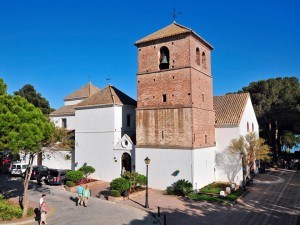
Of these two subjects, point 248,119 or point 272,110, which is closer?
point 248,119

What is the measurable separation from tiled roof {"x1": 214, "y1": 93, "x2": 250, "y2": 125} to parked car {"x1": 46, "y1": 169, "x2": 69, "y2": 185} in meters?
16.2

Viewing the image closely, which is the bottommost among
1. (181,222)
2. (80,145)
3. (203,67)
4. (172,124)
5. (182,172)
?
(181,222)

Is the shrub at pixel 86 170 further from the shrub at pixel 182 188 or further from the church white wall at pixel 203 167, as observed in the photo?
the church white wall at pixel 203 167

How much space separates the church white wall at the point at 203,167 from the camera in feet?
77.9

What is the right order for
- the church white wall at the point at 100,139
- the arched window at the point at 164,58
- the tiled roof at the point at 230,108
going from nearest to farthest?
the arched window at the point at 164,58
the church white wall at the point at 100,139
the tiled roof at the point at 230,108

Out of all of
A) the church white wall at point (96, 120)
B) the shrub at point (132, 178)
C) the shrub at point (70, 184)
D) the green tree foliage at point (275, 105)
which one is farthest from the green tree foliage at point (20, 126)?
the green tree foliage at point (275, 105)

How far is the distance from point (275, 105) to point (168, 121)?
26.0 metres

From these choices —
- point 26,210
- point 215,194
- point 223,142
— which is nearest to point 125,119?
point 223,142

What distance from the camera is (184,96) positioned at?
79.7ft

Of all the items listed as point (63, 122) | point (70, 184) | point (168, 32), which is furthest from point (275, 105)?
point (70, 184)

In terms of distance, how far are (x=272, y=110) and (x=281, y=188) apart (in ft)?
65.3

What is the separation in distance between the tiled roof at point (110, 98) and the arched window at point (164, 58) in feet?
21.3

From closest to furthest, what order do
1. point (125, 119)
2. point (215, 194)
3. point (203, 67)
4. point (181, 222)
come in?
point (181, 222) < point (215, 194) < point (203, 67) < point (125, 119)

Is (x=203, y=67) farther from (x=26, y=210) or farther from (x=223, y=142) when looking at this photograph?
(x=26, y=210)
